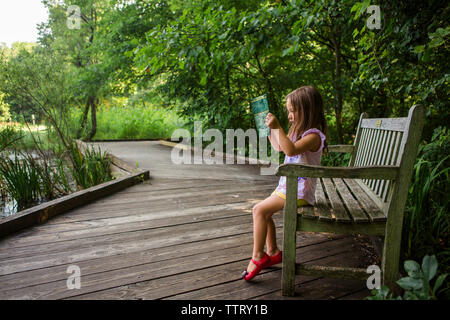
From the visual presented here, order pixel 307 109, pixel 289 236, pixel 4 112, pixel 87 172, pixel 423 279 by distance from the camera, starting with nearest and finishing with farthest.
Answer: pixel 423 279
pixel 289 236
pixel 307 109
pixel 87 172
pixel 4 112

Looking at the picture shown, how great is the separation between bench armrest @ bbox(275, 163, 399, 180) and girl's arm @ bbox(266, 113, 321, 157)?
0.21m

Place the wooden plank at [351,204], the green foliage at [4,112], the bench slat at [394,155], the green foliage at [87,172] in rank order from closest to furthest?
1. the wooden plank at [351,204]
2. the bench slat at [394,155]
3. the green foliage at [87,172]
4. the green foliage at [4,112]

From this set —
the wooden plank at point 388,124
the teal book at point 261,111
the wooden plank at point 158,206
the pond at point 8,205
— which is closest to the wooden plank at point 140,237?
the wooden plank at point 158,206

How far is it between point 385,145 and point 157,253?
171 centimetres

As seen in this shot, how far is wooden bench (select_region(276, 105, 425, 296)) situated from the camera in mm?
1478

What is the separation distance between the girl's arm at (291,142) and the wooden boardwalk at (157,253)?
2.59 ft

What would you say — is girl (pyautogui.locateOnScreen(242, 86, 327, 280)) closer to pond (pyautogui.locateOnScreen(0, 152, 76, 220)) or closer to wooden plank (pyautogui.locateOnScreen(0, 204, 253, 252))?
wooden plank (pyautogui.locateOnScreen(0, 204, 253, 252))

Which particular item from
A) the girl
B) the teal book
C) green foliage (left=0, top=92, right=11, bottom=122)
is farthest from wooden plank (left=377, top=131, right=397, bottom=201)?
green foliage (left=0, top=92, right=11, bottom=122)

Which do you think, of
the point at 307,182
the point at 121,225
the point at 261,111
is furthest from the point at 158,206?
the point at 307,182

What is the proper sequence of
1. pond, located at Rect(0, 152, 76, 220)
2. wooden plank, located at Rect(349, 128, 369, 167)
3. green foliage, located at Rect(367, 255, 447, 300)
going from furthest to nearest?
pond, located at Rect(0, 152, 76, 220) → wooden plank, located at Rect(349, 128, 369, 167) → green foliage, located at Rect(367, 255, 447, 300)

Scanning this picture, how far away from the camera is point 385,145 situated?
189 centimetres

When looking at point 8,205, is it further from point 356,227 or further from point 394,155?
point 394,155

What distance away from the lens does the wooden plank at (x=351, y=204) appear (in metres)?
1.54

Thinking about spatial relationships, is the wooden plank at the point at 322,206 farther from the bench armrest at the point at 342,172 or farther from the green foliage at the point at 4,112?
the green foliage at the point at 4,112
